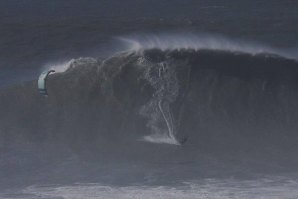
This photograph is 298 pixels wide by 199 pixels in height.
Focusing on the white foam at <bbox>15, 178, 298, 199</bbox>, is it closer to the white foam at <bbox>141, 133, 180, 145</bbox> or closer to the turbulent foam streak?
the white foam at <bbox>141, 133, 180, 145</bbox>

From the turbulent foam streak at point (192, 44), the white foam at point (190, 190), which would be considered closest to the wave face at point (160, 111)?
the turbulent foam streak at point (192, 44)

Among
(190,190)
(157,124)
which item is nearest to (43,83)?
(157,124)

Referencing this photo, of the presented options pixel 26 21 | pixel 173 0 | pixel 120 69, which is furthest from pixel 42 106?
pixel 173 0

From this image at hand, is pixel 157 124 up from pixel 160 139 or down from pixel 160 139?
up

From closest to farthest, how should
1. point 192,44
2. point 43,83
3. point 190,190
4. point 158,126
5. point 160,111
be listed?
1. point 190,190
2. point 158,126
3. point 160,111
4. point 43,83
5. point 192,44

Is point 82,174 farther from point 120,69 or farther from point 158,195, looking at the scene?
point 120,69

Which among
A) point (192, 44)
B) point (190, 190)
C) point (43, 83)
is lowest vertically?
point (190, 190)

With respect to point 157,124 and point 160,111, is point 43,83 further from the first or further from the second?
point 157,124

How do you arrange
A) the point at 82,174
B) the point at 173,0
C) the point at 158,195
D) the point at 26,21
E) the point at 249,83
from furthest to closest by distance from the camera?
the point at 173,0 < the point at 26,21 < the point at 249,83 < the point at 82,174 < the point at 158,195
